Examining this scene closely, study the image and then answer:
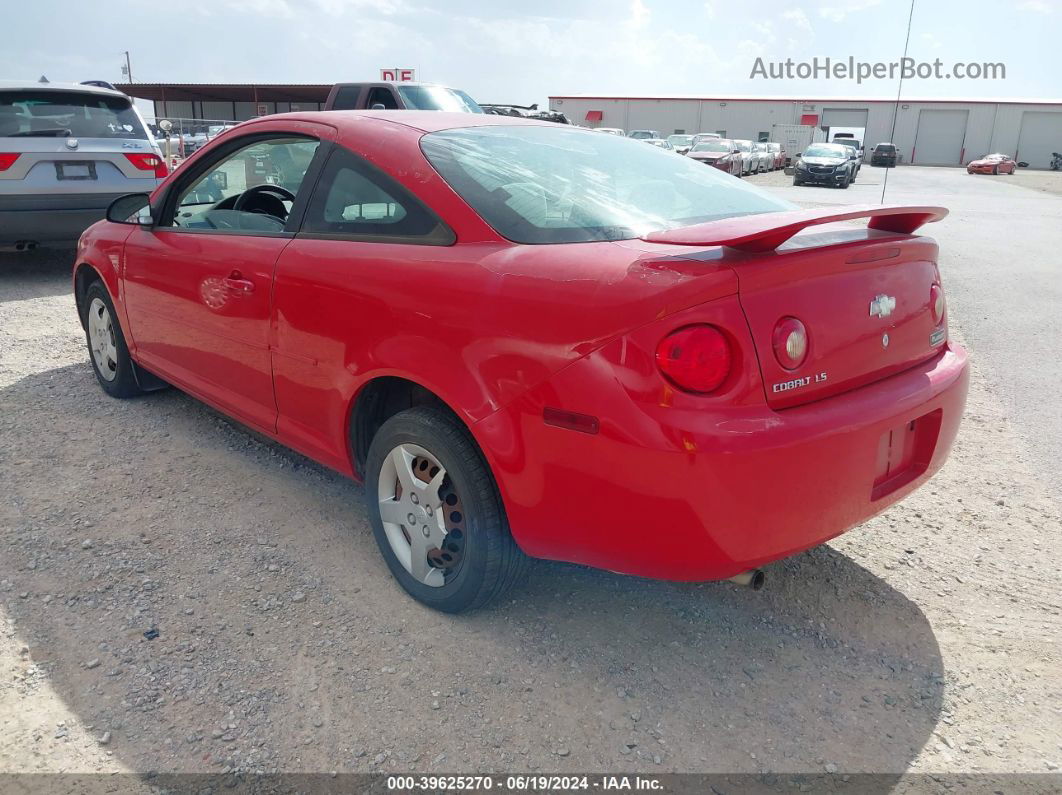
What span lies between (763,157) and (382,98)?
30.2m

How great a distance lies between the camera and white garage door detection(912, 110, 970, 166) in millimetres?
58656

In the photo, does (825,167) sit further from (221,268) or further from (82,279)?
(221,268)

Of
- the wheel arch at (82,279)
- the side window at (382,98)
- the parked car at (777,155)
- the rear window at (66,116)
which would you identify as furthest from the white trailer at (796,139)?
the wheel arch at (82,279)

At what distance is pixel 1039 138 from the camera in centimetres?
5750

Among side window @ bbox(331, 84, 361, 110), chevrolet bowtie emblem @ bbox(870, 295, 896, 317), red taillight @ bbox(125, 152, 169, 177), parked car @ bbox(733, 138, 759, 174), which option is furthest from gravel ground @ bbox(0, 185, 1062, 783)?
parked car @ bbox(733, 138, 759, 174)

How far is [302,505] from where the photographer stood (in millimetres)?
3480

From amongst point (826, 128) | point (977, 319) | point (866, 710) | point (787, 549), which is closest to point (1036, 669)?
point (866, 710)

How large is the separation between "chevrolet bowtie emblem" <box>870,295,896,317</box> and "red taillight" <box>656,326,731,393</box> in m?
0.60

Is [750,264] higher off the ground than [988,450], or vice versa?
[750,264]

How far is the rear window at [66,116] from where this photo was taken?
23.5ft

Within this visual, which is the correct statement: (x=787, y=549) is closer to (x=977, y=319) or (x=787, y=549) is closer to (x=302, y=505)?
(x=302, y=505)

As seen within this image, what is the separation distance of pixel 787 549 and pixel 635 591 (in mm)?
841

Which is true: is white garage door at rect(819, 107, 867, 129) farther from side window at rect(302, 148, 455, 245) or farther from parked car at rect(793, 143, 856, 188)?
side window at rect(302, 148, 455, 245)

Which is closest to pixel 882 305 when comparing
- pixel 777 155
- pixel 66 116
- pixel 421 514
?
pixel 421 514
